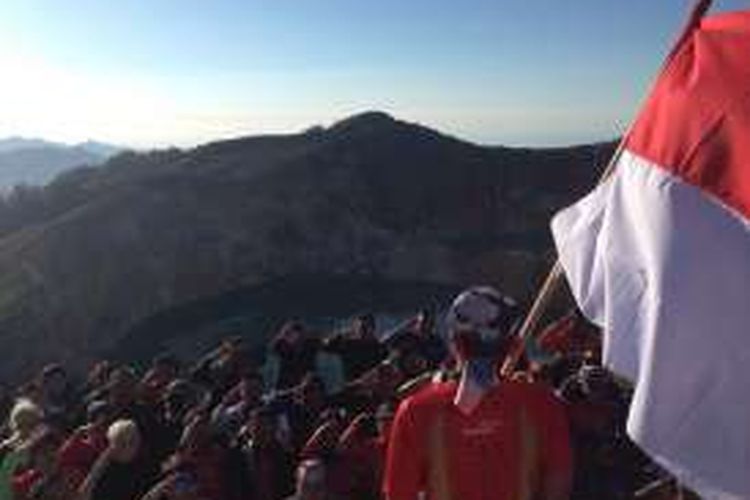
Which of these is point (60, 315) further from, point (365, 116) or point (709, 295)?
point (709, 295)

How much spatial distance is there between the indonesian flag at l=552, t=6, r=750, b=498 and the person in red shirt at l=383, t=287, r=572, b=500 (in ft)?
1.04

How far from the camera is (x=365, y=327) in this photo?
14516 millimetres

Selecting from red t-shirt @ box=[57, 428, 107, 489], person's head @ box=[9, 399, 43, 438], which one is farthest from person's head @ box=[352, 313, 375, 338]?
person's head @ box=[9, 399, 43, 438]

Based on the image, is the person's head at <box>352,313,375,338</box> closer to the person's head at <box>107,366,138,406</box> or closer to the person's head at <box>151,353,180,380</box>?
the person's head at <box>151,353,180,380</box>

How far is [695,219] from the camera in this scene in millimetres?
5016

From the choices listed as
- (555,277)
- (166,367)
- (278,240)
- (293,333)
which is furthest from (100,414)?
(278,240)

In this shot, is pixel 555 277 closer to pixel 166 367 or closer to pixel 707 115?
pixel 707 115

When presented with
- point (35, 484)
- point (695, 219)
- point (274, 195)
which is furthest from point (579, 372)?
point (274, 195)

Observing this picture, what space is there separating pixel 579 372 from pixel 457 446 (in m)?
5.67

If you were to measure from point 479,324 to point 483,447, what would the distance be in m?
0.40

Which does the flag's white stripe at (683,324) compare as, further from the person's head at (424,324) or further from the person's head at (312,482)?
the person's head at (424,324)

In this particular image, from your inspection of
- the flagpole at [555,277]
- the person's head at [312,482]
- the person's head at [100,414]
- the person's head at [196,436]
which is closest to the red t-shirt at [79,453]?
the person's head at [100,414]

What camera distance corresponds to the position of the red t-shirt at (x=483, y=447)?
196 inches

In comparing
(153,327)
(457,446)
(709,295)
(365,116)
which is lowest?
(153,327)
